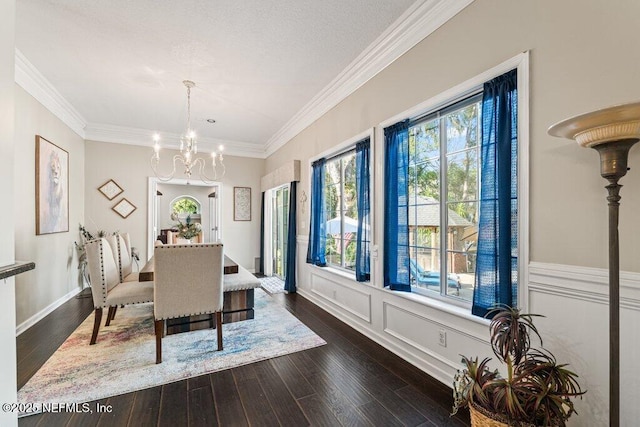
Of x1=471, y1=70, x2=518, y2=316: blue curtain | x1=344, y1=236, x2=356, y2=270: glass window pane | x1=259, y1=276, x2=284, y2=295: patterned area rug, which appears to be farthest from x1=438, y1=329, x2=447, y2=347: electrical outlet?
x1=259, y1=276, x2=284, y2=295: patterned area rug

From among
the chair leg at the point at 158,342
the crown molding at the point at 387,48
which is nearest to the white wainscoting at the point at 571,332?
the crown molding at the point at 387,48

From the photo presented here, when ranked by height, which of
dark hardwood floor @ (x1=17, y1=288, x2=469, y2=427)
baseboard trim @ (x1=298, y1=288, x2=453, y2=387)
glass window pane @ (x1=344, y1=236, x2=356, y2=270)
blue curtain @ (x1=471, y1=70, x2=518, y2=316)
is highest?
blue curtain @ (x1=471, y1=70, x2=518, y2=316)

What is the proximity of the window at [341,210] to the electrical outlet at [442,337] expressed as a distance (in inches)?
55.6

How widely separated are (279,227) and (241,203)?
109 cm

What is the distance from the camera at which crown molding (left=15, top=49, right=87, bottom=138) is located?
298cm

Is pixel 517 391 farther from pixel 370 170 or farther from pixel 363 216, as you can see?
pixel 370 170

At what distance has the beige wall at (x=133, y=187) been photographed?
4965mm

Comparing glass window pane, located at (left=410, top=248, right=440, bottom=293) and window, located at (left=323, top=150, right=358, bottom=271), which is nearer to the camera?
glass window pane, located at (left=410, top=248, right=440, bottom=293)

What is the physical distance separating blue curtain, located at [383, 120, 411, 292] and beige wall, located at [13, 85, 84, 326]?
3.96m

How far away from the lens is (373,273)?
2.82 m

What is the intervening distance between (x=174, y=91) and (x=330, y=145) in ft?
7.23

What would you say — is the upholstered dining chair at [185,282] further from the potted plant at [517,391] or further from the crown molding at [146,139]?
the crown molding at [146,139]

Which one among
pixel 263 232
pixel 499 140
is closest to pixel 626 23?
pixel 499 140

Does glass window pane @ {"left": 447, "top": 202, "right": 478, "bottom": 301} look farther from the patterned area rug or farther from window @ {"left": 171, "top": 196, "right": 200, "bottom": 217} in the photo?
window @ {"left": 171, "top": 196, "right": 200, "bottom": 217}
